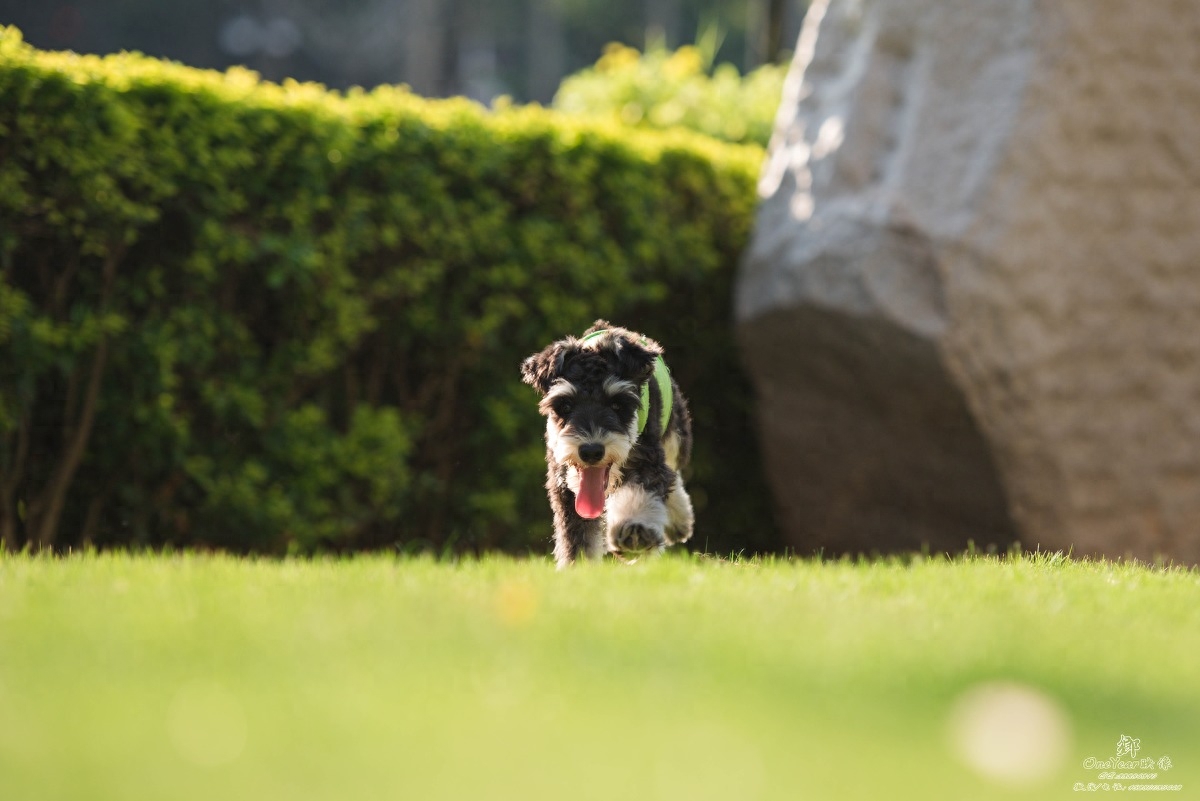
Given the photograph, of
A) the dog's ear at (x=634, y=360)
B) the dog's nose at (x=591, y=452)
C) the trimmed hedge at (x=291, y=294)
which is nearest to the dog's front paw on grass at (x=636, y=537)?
the dog's nose at (x=591, y=452)

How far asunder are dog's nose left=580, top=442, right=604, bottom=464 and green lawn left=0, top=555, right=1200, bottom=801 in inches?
17.0

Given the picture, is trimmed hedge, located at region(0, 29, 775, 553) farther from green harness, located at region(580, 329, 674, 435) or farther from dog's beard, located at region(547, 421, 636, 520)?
dog's beard, located at region(547, 421, 636, 520)

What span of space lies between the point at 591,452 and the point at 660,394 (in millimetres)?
902

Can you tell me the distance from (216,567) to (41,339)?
2.31 metres

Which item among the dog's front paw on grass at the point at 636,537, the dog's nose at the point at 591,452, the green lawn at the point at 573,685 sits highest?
the dog's nose at the point at 591,452

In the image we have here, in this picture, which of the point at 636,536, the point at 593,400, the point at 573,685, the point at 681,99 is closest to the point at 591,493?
the point at 636,536

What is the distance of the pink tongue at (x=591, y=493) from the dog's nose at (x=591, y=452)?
3.7 inches

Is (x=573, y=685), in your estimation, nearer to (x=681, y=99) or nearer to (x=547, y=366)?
(x=547, y=366)

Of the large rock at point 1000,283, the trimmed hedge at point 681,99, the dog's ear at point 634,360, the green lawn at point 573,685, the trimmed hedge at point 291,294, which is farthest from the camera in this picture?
the trimmed hedge at point 681,99

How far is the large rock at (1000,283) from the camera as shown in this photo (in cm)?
847

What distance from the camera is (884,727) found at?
10.2 ft

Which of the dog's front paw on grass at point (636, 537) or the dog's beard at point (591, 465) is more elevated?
the dog's beard at point (591, 465)

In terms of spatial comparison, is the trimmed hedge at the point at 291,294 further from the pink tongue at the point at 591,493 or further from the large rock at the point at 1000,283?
the pink tongue at the point at 591,493

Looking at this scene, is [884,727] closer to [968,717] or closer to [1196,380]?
[968,717]
